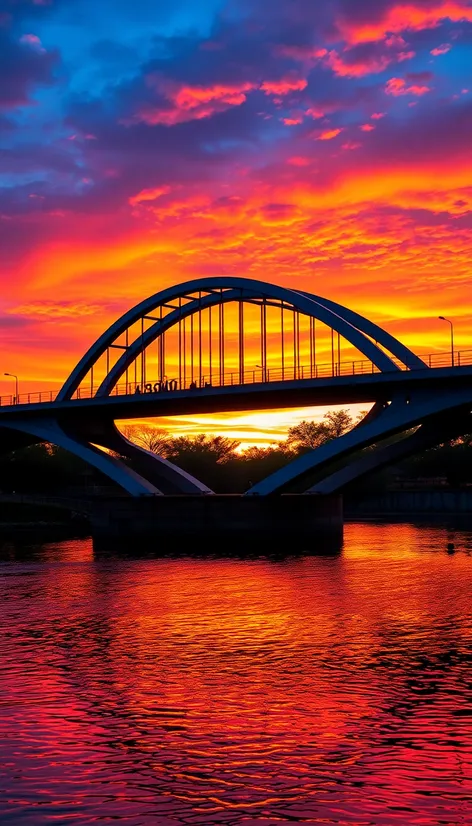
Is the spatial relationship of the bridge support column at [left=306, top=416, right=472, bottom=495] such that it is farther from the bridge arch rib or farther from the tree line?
the tree line

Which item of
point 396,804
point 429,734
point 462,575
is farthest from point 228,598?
point 396,804

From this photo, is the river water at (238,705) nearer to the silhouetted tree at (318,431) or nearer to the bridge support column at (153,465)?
the bridge support column at (153,465)

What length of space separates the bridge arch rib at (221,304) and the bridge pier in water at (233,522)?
38.3 feet

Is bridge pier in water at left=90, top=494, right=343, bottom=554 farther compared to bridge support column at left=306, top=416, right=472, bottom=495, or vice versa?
bridge pier in water at left=90, top=494, right=343, bottom=554

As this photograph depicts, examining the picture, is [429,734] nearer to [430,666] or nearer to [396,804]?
[396,804]

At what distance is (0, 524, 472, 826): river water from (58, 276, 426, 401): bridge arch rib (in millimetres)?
24453

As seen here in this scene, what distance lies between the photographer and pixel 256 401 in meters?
72.5

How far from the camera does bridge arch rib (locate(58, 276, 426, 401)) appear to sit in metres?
62.1

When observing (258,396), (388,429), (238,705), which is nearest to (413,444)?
(388,429)

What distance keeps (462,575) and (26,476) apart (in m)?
81.9

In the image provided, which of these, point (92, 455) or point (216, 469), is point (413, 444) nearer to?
point (92, 455)

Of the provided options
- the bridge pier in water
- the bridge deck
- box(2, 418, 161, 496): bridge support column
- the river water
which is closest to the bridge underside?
box(2, 418, 161, 496): bridge support column

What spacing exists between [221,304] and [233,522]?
18.8 meters

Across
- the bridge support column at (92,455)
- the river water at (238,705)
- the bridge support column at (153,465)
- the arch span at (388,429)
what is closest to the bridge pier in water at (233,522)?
the arch span at (388,429)
